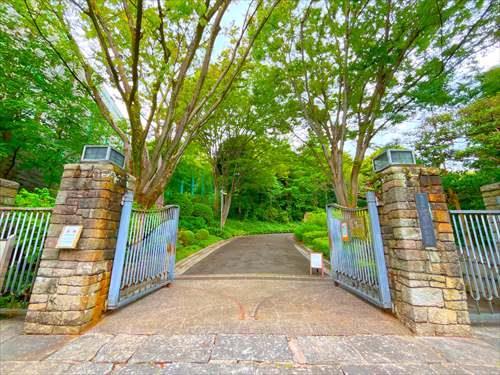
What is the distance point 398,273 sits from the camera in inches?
102

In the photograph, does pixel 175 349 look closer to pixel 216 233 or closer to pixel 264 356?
pixel 264 356

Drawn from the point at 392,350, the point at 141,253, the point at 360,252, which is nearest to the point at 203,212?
the point at 141,253

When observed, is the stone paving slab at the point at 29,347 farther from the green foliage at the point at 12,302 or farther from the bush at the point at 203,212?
the bush at the point at 203,212

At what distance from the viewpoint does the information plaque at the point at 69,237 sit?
2.39m

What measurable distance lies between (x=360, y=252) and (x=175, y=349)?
3.07 metres

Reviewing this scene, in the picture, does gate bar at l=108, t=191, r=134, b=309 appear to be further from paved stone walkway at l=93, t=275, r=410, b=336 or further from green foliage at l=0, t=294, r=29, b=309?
green foliage at l=0, t=294, r=29, b=309

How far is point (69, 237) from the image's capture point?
243 centimetres

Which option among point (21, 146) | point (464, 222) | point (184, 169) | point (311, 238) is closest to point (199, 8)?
point (464, 222)

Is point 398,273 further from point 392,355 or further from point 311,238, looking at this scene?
point 311,238

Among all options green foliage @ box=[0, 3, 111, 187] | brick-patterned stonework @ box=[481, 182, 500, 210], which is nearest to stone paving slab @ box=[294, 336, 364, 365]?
brick-patterned stonework @ box=[481, 182, 500, 210]

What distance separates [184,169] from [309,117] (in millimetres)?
9960

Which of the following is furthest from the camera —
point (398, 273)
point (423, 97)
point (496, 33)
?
point (423, 97)

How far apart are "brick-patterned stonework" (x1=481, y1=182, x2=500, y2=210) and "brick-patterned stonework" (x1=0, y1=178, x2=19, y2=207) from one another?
8.40m

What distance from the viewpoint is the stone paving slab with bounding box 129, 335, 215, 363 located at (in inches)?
69.6
